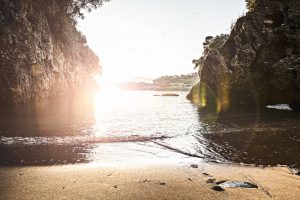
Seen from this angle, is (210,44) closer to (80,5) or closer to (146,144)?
(80,5)

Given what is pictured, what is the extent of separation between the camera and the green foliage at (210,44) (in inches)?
2235

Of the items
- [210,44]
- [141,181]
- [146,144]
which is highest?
[210,44]

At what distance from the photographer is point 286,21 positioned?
26781 millimetres

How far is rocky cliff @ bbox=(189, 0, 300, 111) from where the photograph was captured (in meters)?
25.8

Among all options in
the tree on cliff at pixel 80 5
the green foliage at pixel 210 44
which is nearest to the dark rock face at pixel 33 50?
the tree on cliff at pixel 80 5

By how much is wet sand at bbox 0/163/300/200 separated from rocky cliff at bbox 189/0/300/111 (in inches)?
815

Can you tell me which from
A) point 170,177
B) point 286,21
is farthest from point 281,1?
point 170,177

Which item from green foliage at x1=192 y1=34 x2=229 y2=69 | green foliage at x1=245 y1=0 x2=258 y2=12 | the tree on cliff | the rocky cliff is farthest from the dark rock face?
green foliage at x1=192 y1=34 x2=229 y2=69

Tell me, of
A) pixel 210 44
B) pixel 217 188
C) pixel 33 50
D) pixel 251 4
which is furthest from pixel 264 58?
pixel 210 44

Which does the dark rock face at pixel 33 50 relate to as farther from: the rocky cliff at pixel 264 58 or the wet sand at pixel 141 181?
the wet sand at pixel 141 181

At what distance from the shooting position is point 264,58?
28.2 metres

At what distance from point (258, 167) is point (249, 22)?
997 inches

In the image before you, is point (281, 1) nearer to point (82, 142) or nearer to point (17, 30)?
point (82, 142)

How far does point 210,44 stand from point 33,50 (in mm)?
→ 38071
